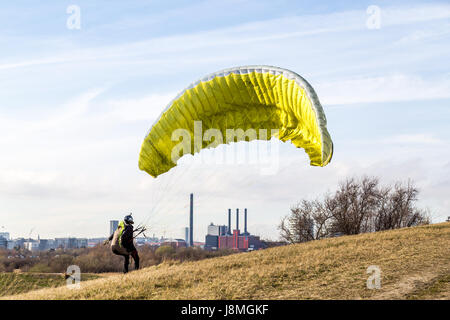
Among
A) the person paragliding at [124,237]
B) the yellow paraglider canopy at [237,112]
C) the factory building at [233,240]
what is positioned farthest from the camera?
the factory building at [233,240]

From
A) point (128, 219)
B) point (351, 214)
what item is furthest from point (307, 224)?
point (128, 219)

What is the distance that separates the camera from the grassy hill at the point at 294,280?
10.7 meters

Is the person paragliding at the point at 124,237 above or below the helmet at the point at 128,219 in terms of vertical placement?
below

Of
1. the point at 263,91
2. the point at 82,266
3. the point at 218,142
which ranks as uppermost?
the point at 263,91

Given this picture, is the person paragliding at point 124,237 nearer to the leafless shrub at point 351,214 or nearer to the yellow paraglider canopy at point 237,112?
the yellow paraglider canopy at point 237,112

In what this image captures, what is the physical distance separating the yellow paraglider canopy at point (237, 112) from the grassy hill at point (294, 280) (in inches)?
110

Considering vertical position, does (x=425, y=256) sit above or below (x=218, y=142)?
below

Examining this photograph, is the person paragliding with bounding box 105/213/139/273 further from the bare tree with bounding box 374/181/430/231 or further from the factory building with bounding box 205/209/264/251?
the factory building with bounding box 205/209/264/251

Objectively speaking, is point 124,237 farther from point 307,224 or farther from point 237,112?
Answer: point 307,224

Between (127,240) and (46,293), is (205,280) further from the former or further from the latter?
(46,293)

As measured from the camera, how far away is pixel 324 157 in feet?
31.0

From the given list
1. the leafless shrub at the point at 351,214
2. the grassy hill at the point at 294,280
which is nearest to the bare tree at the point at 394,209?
the leafless shrub at the point at 351,214
